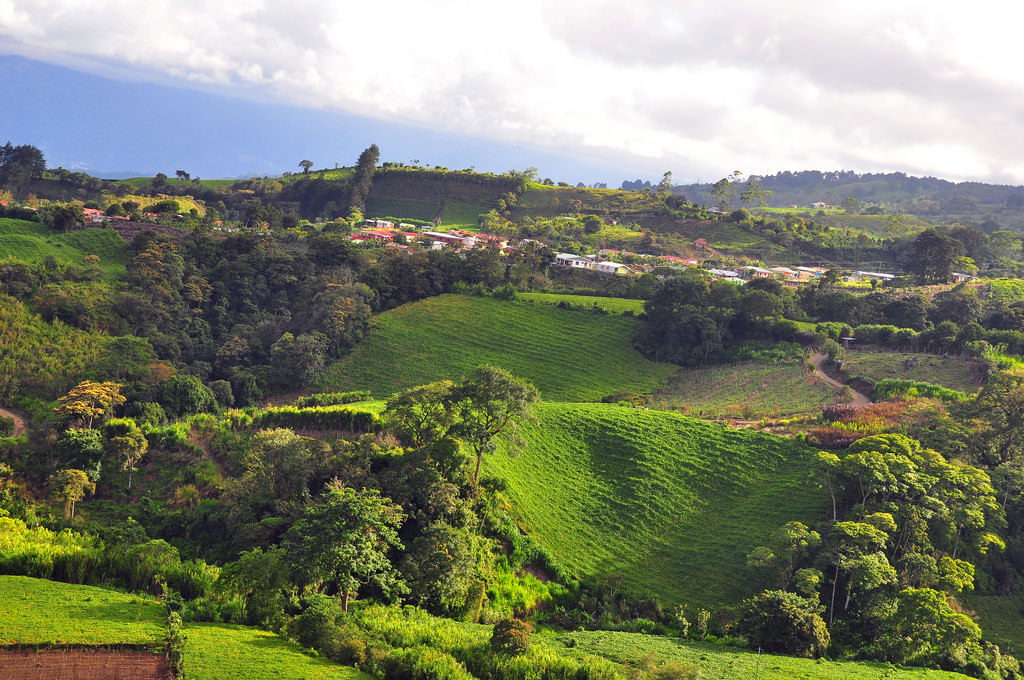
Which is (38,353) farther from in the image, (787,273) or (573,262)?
(787,273)

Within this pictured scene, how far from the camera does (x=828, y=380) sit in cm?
3894

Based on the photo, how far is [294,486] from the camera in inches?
896

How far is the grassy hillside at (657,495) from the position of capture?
79.4 feet

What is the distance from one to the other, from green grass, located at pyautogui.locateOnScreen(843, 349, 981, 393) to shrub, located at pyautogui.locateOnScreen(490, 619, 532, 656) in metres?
29.8

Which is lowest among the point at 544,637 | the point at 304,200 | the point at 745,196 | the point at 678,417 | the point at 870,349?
the point at 544,637

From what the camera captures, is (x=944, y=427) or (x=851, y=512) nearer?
(x=851, y=512)

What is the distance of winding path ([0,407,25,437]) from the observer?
29.8m

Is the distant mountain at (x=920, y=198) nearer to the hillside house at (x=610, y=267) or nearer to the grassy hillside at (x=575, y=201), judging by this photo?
the grassy hillside at (x=575, y=201)

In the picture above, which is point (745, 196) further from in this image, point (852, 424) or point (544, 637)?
point (544, 637)

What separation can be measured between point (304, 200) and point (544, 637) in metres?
85.8

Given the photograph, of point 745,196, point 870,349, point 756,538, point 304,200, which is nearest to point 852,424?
point 756,538

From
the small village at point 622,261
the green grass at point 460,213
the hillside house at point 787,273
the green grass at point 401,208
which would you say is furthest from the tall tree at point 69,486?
the green grass at point 401,208

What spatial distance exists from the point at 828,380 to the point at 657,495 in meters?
17.1

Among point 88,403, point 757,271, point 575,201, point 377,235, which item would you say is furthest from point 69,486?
point 575,201
